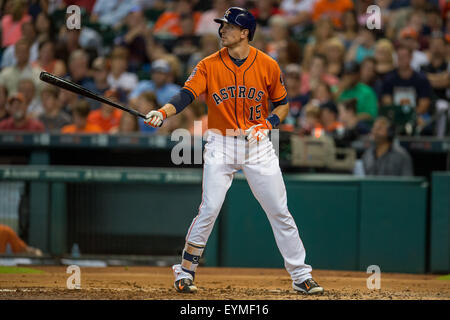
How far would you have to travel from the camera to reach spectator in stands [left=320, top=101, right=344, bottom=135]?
880 cm

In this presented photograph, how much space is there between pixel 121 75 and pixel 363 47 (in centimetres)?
337

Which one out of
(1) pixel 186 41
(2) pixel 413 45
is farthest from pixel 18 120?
(2) pixel 413 45

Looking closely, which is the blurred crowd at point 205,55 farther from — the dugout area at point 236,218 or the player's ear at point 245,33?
the player's ear at point 245,33

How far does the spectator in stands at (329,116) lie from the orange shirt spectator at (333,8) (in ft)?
8.19

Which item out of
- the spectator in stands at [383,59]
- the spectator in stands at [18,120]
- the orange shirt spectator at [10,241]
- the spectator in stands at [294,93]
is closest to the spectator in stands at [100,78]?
the spectator in stands at [18,120]

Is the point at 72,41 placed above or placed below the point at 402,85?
above

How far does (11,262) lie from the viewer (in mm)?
7727

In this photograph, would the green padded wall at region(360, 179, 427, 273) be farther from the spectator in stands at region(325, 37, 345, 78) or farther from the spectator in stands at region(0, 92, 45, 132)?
the spectator in stands at region(0, 92, 45, 132)

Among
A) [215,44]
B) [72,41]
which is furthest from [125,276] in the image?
[72,41]

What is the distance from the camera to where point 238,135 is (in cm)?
543

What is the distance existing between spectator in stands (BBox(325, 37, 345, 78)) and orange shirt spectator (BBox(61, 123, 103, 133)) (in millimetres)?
3246

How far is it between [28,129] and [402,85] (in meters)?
4.56

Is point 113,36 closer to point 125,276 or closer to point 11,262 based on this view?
point 11,262
